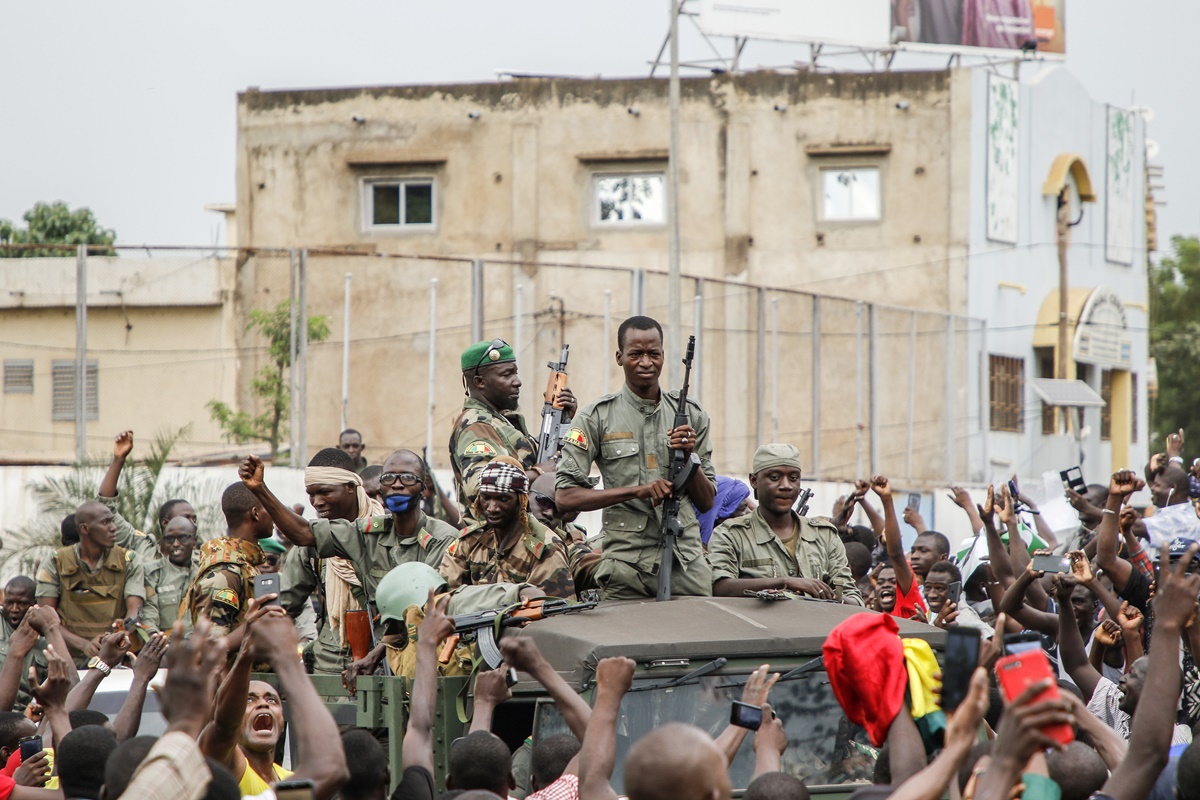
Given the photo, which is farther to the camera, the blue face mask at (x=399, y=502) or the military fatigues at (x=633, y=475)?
the blue face mask at (x=399, y=502)

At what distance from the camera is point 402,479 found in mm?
7617

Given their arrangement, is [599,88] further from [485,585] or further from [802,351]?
[485,585]

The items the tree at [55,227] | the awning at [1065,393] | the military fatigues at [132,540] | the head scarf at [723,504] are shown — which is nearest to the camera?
the head scarf at [723,504]

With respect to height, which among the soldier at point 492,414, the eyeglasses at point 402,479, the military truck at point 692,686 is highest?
the soldier at point 492,414

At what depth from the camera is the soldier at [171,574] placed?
11.2 meters

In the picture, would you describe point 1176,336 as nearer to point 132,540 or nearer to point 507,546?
point 132,540

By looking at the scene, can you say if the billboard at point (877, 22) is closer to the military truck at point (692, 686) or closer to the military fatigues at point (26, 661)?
the military fatigues at point (26, 661)

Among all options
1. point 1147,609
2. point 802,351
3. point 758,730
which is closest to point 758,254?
point 802,351

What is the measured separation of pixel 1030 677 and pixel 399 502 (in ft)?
15.0

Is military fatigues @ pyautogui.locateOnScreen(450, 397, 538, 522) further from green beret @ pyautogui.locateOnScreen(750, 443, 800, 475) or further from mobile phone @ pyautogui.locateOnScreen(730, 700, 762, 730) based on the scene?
mobile phone @ pyautogui.locateOnScreen(730, 700, 762, 730)

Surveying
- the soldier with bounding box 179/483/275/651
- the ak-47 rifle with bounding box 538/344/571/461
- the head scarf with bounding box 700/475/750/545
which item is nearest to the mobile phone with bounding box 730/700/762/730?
the head scarf with bounding box 700/475/750/545

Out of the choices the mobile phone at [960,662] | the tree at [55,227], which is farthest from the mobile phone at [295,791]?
the tree at [55,227]

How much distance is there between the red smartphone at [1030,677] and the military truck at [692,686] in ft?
8.18

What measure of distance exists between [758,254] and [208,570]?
23.3 metres
